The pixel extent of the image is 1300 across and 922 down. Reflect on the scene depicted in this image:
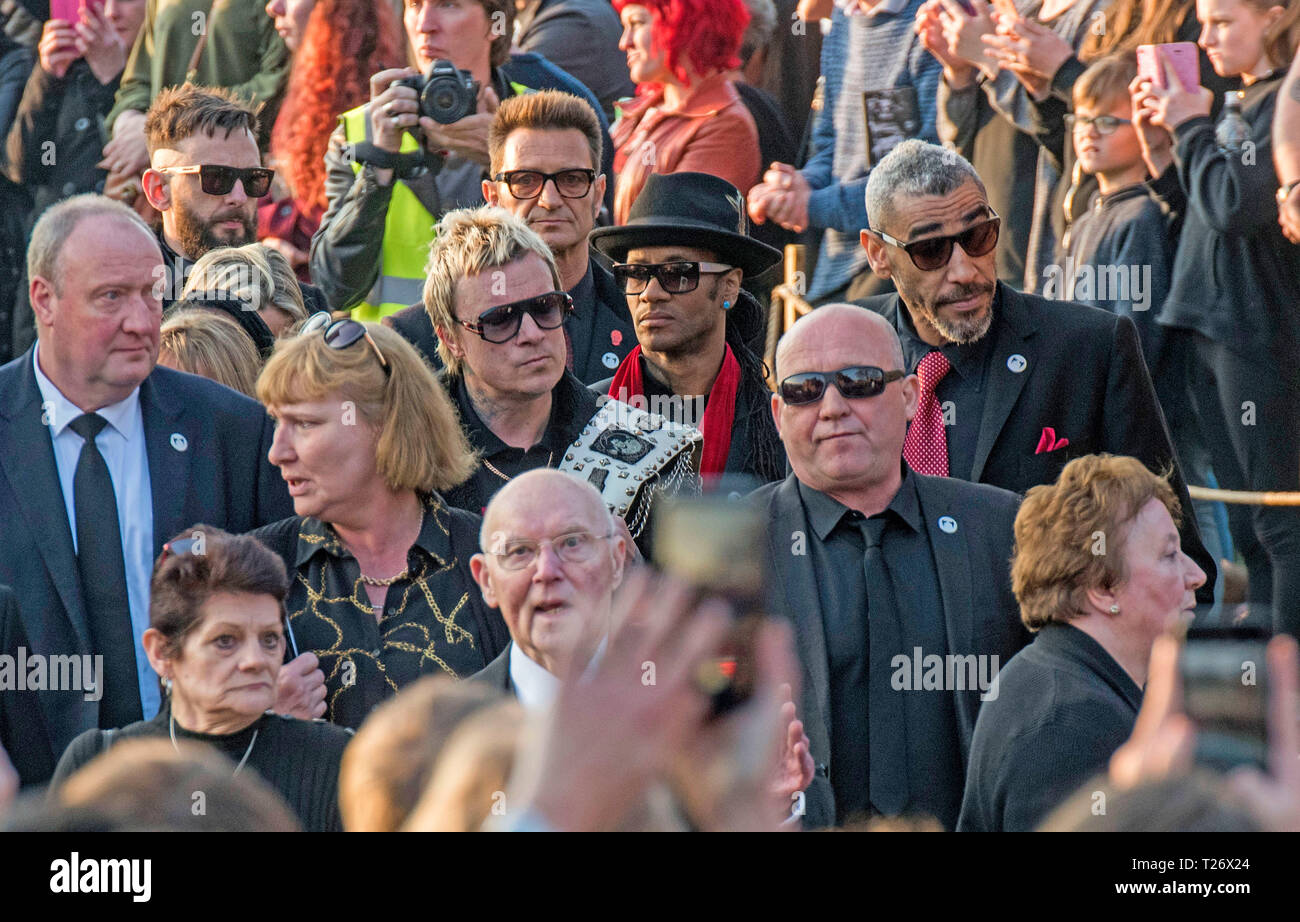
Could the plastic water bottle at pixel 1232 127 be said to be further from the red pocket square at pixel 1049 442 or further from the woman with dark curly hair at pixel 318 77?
the woman with dark curly hair at pixel 318 77

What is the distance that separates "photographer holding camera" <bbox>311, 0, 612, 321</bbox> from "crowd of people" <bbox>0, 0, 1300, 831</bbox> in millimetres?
13

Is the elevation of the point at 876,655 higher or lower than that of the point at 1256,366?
lower

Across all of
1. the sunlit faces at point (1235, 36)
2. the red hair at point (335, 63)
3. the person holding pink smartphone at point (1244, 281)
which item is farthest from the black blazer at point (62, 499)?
the sunlit faces at point (1235, 36)

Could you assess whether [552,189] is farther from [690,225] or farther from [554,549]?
[554,549]

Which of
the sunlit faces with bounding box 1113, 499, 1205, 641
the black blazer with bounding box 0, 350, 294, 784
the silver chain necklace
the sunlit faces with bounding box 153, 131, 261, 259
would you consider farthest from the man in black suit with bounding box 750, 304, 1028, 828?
the sunlit faces with bounding box 153, 131, 261, 259

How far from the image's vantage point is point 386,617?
3898mm

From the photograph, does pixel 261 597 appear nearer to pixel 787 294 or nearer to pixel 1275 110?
pixel 787 294

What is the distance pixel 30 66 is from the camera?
6.30 m

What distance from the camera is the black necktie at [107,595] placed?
4.05 meters

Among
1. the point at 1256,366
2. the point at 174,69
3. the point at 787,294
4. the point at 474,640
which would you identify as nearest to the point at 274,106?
the point at 174,69

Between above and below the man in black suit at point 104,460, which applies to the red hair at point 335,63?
above

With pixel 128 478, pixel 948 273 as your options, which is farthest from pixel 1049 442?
pixel 128 478
